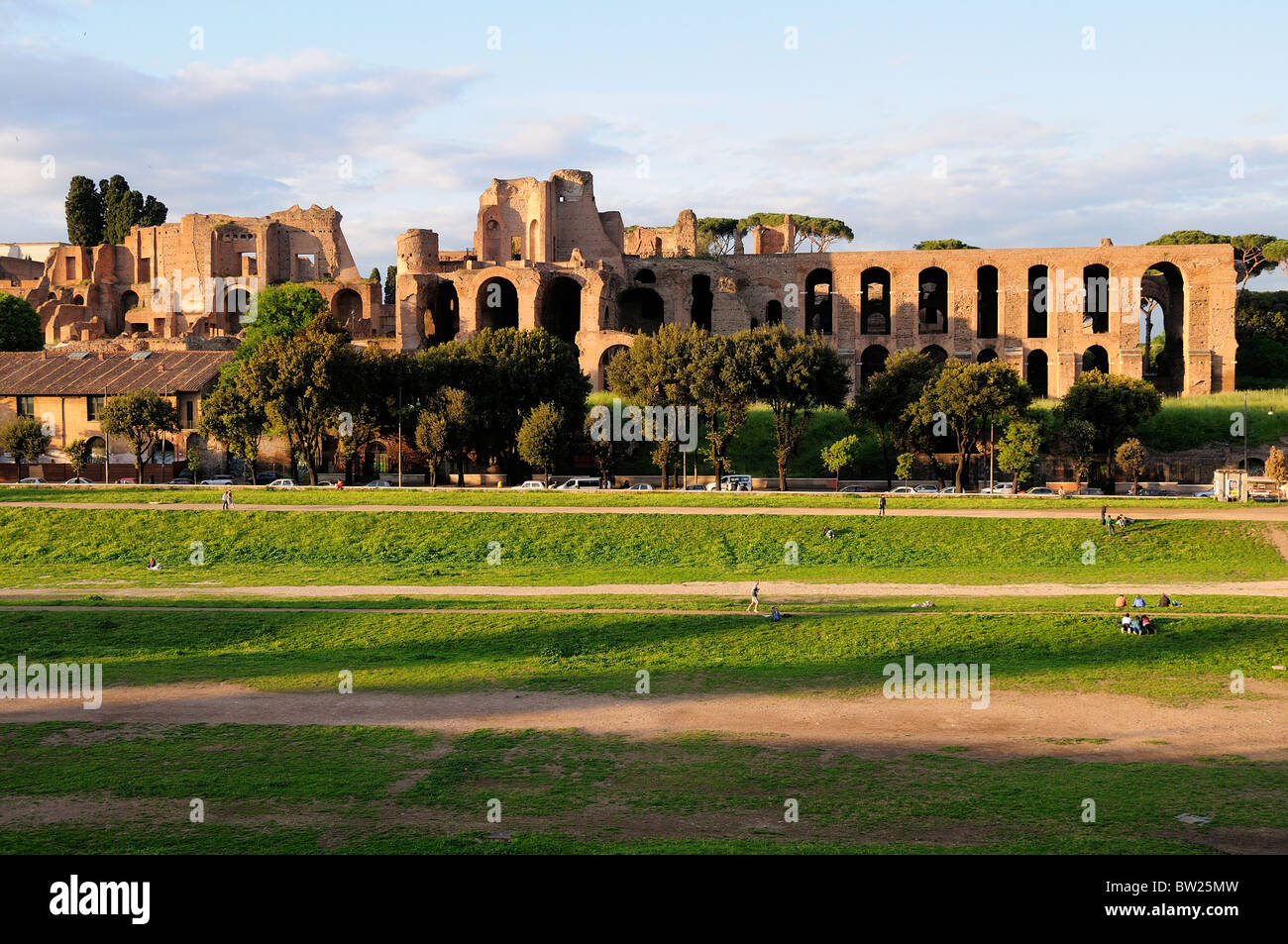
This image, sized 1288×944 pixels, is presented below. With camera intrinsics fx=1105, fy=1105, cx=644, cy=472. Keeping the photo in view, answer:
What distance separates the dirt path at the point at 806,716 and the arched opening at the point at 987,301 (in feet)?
202

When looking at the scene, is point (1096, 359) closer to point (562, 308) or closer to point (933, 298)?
point (933, 298)

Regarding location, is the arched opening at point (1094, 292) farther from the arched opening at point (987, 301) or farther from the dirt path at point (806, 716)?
the dirt path at point (806, 716)

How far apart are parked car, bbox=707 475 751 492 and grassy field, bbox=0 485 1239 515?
447 cm

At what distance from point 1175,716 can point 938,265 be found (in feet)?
199

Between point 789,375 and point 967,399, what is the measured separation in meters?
7.83

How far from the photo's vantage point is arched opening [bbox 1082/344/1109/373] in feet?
251

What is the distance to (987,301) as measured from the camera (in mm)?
79562

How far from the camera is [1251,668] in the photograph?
21484 mm

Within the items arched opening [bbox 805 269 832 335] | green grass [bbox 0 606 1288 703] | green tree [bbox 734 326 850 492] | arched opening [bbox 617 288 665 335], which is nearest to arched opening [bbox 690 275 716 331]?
arched opening [bbox 617 288 665 335]

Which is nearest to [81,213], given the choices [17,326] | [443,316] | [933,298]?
[17,326]

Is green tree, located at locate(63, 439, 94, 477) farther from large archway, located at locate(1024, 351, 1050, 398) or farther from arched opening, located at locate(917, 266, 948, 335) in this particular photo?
large archway, located at locate(1024, 351, 1050, 398)

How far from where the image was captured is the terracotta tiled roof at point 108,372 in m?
59.9

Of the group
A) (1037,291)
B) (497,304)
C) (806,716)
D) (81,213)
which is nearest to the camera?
(806,716)

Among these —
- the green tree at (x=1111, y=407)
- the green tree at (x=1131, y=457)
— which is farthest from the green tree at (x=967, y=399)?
the green tree at (x=1131, y=457)
